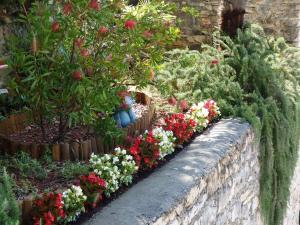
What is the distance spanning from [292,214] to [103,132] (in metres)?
3.64

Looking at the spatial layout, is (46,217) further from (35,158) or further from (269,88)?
(269,88)

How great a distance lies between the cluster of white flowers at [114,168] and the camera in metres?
3.05

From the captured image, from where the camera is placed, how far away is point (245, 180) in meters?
4.34

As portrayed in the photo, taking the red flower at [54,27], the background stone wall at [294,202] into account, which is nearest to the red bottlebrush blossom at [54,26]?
the red flower at [54,27]

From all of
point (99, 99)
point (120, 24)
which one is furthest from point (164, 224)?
point (120, 24)

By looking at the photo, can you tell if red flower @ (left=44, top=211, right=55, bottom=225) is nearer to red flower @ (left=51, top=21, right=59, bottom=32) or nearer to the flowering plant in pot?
the flowering plant in pot

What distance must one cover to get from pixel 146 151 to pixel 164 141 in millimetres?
215

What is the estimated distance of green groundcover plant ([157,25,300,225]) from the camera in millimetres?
4754

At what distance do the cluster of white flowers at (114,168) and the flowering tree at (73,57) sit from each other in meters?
0.33

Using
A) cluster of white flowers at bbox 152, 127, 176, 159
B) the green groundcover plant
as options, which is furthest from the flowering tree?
the green groundcover plant

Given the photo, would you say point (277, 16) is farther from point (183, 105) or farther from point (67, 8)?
point (67, 8)

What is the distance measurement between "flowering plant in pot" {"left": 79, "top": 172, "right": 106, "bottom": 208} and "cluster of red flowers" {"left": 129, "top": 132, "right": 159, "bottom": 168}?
20.2 inches

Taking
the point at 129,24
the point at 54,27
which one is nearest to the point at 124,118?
the point at 129,24

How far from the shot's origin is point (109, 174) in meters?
3.06
